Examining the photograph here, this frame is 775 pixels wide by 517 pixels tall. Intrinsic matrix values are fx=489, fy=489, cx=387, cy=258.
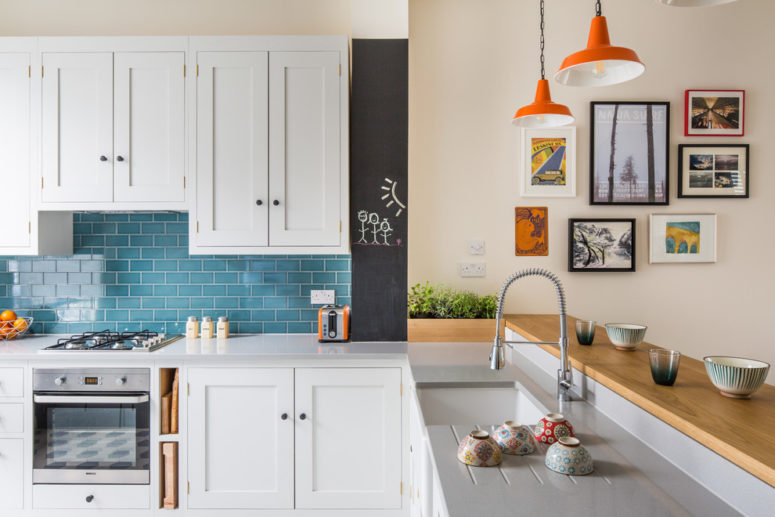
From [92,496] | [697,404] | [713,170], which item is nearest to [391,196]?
[697,404]

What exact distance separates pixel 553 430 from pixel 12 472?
101 inches

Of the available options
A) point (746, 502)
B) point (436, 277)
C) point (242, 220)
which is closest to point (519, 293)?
point (436, 277)

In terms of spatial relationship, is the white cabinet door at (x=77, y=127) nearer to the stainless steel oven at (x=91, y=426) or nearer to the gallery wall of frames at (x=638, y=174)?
the stainless steel oven at (x=91, y=426)

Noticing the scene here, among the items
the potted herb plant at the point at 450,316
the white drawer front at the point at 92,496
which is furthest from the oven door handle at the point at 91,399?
the potted herb plant at the point at 450,316

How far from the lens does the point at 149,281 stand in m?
2.91

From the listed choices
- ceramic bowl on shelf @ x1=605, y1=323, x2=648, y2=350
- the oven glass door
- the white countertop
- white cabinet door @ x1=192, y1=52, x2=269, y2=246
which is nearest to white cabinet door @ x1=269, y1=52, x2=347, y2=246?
white cabinet door @ x1=192, y1=52, x2=269, y2=246

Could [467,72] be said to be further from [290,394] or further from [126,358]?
[126,358]

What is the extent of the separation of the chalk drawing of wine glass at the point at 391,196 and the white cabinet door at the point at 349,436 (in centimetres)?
86

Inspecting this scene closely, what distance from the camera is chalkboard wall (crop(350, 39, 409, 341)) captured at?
8.59ft

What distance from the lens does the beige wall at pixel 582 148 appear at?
2.95 metres

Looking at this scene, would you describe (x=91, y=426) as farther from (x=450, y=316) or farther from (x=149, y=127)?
(x=450, y=316)

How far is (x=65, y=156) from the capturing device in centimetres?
258

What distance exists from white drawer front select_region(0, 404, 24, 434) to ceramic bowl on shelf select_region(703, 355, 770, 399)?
2872mm

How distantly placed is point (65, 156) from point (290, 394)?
67.9 inches
